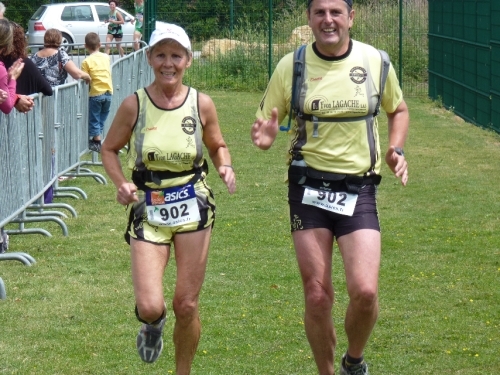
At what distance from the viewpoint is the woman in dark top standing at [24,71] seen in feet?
33.4

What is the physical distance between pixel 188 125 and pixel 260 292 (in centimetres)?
291

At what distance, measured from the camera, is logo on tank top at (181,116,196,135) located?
5615 mm

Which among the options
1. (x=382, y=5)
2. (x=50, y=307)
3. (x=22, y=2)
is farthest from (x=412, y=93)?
(x=50, y=307)

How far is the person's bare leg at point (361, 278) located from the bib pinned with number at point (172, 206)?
32.3 inches

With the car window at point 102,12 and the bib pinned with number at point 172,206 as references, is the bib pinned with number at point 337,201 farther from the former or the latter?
the car window at point 102,12

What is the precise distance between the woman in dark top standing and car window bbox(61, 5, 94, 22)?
22883mm

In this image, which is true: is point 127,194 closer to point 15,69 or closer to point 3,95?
point 3,95

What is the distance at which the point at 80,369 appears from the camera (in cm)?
635

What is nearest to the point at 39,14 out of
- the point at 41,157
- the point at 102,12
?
the point at 102,12

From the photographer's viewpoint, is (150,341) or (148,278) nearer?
(148,278)

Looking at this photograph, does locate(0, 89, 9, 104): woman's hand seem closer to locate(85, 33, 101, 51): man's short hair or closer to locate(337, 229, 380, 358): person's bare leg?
locate(337, 229, 380, 358): person's bare leg

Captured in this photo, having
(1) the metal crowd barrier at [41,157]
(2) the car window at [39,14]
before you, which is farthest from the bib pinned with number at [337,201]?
(2) the car window at [39,14]

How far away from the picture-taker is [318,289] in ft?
18.5

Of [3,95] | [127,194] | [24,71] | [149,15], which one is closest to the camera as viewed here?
[127,194]
